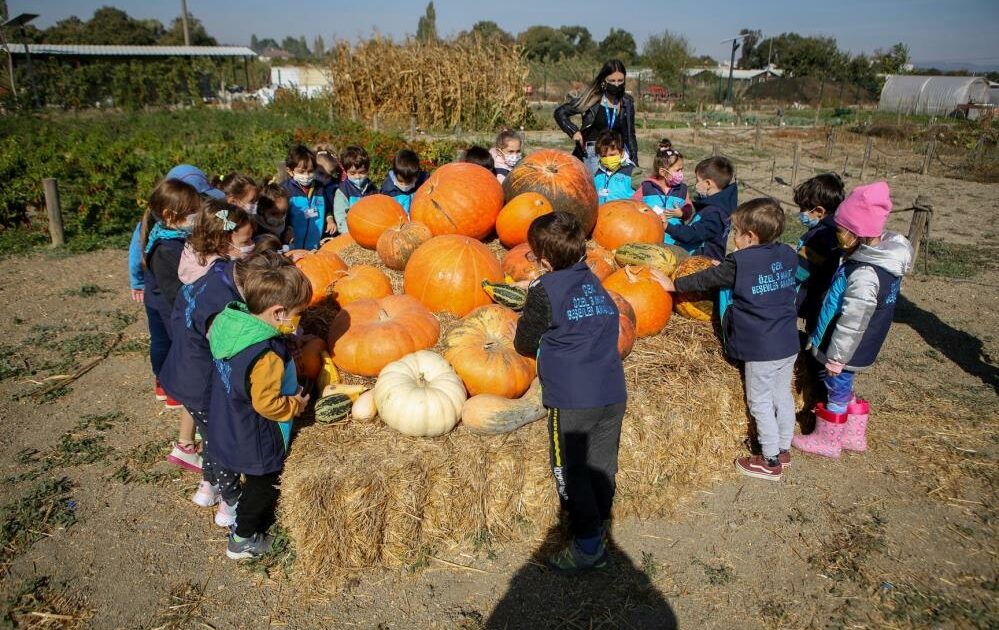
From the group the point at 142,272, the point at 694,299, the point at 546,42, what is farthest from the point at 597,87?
the point at 546,42

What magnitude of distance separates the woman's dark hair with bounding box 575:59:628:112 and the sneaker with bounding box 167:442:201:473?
18.0 ft

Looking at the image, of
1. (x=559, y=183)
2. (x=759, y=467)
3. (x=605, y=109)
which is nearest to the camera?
(x=759, y=467)

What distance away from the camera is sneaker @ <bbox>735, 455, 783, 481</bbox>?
3969mm

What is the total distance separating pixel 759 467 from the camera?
13.1 feet

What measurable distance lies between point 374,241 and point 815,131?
2888 centimetres

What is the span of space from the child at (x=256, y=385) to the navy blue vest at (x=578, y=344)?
1300 millimetres

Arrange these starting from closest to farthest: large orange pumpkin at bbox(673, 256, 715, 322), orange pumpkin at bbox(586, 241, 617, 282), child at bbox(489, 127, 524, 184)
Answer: large orange pumpkin at bbox(673, 256, 715, 322) < orange pumpkin at bbox(586, 241, 617, 282) < child at bbox(489, 127, 524, 184)

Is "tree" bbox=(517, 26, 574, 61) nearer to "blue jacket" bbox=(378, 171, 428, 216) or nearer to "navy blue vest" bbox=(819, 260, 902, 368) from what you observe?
"blue jacket" bbox=(378, 171, 428, 216)

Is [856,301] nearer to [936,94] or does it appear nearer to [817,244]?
[817,244]

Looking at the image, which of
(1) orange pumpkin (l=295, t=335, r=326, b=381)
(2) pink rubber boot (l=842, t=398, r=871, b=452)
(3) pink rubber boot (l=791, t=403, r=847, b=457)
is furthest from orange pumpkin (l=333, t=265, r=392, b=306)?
(2) pink rubber boot (l=842, t=398, r=871, b=452)

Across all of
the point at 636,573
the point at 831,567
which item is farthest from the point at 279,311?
the point at 831,567

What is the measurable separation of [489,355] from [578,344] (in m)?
0.94

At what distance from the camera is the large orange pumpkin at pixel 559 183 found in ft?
16.2

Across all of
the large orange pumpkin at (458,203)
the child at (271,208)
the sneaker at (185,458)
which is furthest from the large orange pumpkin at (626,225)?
the sneaker at (185,458)
